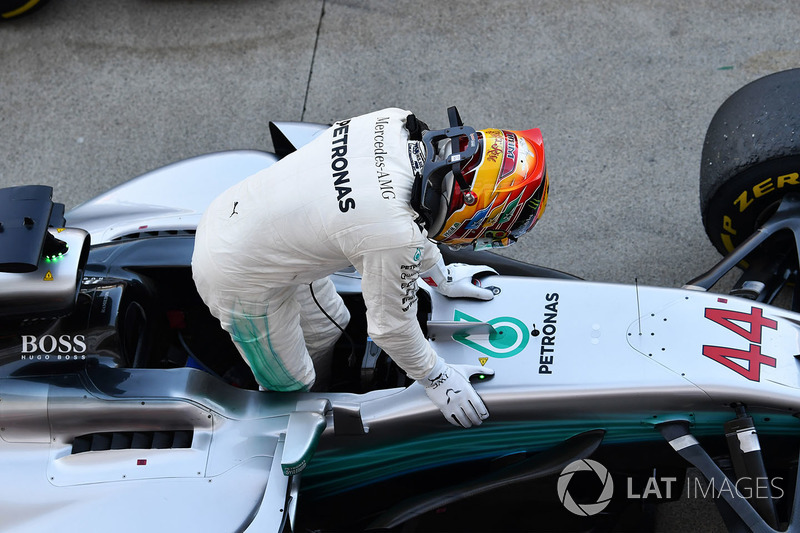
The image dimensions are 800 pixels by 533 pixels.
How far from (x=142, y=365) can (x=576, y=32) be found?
3366 millimetres

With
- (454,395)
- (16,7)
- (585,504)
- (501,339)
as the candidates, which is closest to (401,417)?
(454,395)

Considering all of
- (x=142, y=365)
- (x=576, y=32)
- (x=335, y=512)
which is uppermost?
(x=576, y=32)

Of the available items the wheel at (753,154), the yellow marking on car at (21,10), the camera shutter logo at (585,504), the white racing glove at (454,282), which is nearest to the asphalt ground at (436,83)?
the yellow marking on car at (21,10)

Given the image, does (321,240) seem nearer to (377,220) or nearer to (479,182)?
(377,220)

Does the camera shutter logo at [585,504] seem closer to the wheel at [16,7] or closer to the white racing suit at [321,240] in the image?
the white racing suit at [321,240]

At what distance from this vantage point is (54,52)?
5.43 meters

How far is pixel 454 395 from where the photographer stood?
2682 mm

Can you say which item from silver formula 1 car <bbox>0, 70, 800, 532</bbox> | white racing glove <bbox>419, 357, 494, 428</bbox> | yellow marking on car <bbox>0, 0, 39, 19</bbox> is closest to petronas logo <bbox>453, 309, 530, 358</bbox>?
silver formula 1 car <bbox>0, 70, 800, 532</bbox>

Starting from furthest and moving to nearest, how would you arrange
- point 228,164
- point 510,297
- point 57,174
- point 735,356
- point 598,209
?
point 57,174, point 598,209, point 228,164, point 510,297, point 735,356

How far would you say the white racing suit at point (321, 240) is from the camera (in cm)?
228

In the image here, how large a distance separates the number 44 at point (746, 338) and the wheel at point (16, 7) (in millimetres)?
4746

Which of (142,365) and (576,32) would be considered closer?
(142,365)

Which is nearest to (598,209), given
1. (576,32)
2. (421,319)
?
(576,32)

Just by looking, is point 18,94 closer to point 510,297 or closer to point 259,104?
point 259,104
